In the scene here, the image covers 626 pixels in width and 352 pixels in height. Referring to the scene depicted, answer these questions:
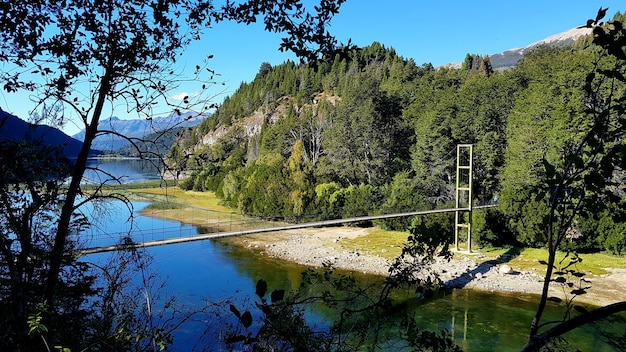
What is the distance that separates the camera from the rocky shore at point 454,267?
10812 mm

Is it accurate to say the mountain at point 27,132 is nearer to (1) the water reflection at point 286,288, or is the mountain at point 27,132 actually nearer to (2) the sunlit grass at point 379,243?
(1) the water reflection at point 286,288

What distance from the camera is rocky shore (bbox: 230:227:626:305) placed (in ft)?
35.5

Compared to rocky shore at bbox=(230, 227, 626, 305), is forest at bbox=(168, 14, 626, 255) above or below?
above

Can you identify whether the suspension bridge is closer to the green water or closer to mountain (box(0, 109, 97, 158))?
the green water

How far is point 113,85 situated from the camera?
199 cm

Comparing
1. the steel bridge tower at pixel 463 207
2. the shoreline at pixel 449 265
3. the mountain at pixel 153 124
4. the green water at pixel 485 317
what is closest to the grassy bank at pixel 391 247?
the shoreline at pixel 449 265

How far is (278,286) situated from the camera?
11492 millimetres

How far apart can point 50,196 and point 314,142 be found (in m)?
28.0

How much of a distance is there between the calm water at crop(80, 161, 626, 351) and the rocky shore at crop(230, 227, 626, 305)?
690 millimetres

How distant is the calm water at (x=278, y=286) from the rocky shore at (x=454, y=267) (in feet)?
2.26

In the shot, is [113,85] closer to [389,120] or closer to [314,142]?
[389,120]

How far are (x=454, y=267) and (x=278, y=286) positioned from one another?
561cm

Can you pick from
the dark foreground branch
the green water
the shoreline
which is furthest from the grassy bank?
the dark foreground branch

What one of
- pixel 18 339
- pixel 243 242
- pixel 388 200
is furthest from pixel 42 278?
pixel 388 200
